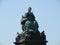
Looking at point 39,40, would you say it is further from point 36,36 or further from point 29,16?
point 29,16

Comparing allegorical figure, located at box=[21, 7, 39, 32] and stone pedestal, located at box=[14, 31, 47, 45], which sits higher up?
allegorical figure, located at box=[21, 7, 39, 32]

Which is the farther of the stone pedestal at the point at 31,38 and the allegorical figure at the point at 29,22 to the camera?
Result: the allegorical figure at the point at 29,22

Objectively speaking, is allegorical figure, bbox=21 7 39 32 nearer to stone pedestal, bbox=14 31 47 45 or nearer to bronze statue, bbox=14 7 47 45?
bronze statue, bbox=14 7 47 45

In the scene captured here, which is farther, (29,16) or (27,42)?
(29,16)

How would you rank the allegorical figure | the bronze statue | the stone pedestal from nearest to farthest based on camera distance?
1. the stone pedestal
2. the bronze statue
3. the allegorical figure

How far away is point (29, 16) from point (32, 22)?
5.37 feet

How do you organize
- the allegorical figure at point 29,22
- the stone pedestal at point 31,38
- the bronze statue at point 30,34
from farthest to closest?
the allegorical figure at point 29,22 → the bronze statue at point 30,34 → the stone pedestal at point 31,38

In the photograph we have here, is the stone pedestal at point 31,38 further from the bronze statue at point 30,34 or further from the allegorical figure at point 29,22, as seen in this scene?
the allegorical figure at point 29,22

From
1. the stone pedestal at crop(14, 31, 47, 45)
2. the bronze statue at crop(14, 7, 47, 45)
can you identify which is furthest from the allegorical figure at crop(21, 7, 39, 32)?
the stone pedestal at crop(14, 31, 47, 45)

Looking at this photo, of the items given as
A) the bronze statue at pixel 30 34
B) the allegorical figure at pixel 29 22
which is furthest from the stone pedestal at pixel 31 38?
the allegorical figure at pixel 29 22

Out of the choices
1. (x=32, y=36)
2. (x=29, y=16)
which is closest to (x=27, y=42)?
(x=32, y=36)

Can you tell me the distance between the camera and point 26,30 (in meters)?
56.8

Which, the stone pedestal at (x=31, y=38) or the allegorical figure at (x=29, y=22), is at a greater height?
the allegorical figure at (x=29, y=22)

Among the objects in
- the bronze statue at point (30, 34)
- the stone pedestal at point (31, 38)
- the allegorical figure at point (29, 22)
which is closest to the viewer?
the stone pedestal at point (31, 38)
